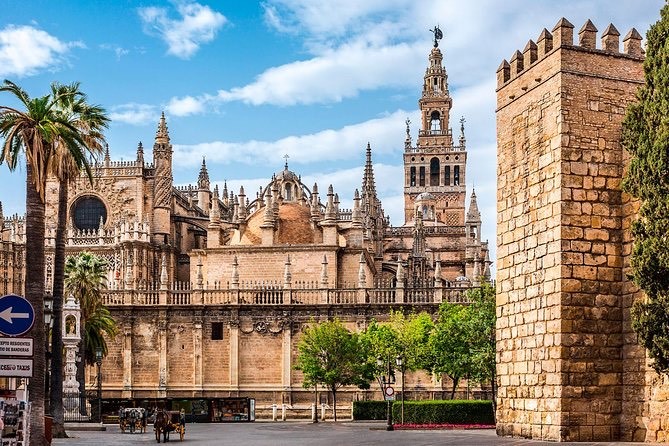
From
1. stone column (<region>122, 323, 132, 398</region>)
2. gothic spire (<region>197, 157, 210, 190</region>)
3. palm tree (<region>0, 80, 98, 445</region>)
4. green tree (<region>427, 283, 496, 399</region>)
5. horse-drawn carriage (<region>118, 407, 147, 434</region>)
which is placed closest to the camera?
palm tree (<region>0, 80, 98, 445</region>)

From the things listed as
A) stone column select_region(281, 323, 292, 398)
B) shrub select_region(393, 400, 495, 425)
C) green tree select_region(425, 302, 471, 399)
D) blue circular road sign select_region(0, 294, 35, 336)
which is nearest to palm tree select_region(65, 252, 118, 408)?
stone column select_region(281, 323, 292, 398)

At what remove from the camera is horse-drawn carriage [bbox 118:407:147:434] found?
35741 mm

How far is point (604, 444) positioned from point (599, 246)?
3467 millimetres

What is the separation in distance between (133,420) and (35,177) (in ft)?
49.2

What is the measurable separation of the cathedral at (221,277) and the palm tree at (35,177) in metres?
25.3

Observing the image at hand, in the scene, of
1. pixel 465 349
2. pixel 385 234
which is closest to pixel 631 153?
pixel 465 349

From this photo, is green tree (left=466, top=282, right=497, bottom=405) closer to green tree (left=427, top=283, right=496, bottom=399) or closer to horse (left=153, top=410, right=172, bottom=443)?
green tree (left=427, top=283, right=496, bottom=399)

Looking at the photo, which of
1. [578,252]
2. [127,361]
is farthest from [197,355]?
[578,252]

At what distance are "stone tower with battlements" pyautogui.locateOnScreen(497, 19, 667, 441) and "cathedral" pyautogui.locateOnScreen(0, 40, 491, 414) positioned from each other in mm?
28588

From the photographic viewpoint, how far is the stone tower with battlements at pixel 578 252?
18406mm

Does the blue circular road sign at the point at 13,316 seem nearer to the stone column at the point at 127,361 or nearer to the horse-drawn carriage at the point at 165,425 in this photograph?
the horse-drawn carriage at the point at 165,425

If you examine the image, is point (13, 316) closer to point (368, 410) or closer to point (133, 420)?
point (133, 420)

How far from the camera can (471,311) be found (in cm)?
4316

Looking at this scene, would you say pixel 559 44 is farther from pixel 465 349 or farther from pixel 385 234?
pixel 385 234
